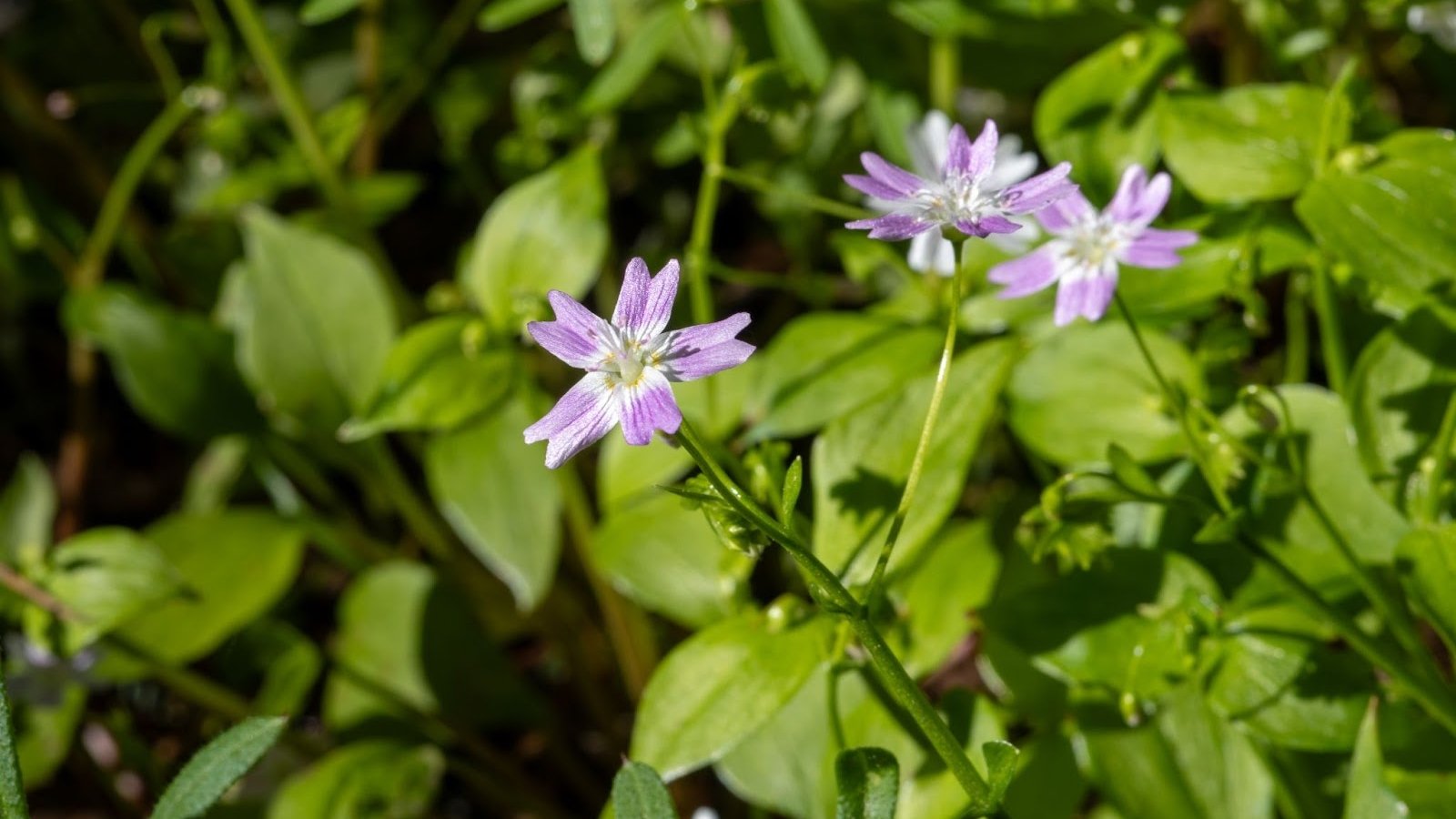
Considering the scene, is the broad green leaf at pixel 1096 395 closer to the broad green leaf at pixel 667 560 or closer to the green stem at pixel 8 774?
the broad green leaf at pixel 667 560

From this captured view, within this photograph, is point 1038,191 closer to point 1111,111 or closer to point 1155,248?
point 1155,248

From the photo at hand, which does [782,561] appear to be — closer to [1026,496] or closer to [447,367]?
[1026,496]

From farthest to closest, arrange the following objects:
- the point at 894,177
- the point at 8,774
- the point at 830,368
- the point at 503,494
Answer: the point at 503,494 < the point at 830,368 < the point at 894,177 < the point at 8,774

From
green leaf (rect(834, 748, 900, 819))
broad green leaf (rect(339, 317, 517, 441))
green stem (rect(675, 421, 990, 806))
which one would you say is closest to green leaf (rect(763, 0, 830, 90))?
broad green leaf (rect(339, 317, 517, 441))

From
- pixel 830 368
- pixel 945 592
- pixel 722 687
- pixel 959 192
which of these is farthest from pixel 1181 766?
pixel 959 192

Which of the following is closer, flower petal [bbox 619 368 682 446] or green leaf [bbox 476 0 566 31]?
flower petal [bbox 619 368 682 446]

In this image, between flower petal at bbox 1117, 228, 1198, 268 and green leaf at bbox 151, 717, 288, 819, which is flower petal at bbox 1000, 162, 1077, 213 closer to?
flower petal at bbox 1117, 228, 1198, 268
